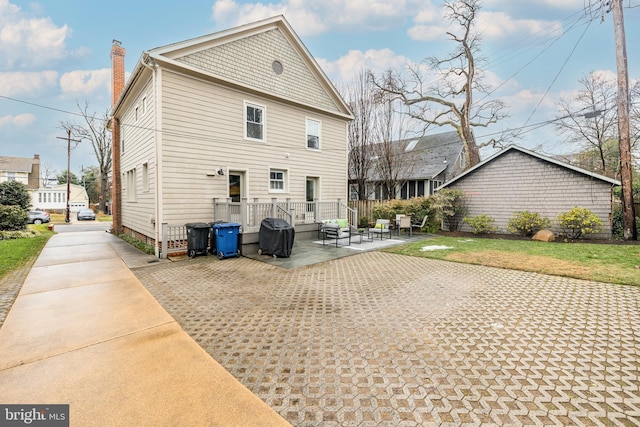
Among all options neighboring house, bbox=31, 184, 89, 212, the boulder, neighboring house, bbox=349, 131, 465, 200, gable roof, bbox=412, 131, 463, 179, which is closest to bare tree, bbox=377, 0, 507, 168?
gable roof, bbox=412, 131, 463, 179

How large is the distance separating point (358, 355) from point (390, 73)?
20.1 meters

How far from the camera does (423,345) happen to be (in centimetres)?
333

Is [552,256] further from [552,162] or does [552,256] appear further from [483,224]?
[552,162]

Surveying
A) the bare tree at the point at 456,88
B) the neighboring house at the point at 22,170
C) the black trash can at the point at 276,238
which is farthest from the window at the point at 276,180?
the neighboring house at the point at 22,170

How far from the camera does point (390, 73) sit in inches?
755

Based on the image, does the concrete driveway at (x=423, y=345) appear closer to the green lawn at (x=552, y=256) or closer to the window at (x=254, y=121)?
the green lawn at (x=552, y=256)

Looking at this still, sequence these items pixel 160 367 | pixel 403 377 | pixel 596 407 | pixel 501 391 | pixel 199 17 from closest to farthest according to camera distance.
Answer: pixel 596 407 < pixel 501 391 < pixel 403 377 < pixel 160 367 < pixel 199 17

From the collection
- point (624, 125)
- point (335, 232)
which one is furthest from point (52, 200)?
point (624, 125)

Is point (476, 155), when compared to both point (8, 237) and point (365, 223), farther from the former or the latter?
point (8, 237)

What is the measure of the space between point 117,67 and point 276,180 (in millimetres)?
10372

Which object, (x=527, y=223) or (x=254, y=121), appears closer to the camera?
(x=254, y=121)

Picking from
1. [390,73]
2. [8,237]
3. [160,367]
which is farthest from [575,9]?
[8,237]

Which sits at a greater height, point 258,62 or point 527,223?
point 258,62

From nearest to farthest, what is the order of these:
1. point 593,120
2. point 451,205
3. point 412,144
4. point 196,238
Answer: point 196,238 → point 451,205 → point 593,120 → point 412,144
